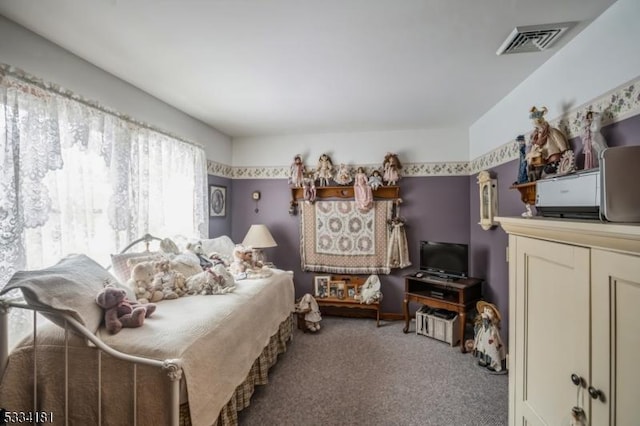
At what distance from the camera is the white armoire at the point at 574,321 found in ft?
2.48

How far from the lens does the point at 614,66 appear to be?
1.39 metres

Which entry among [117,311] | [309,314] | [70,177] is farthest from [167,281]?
[309,314]

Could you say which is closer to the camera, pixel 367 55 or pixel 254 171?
pixel 367 55

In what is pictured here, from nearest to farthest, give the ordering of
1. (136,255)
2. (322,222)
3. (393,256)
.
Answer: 1. (136,255)
2. (393,256)
3. (322,222)

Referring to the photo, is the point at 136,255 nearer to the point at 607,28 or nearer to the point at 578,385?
the point at 578,385

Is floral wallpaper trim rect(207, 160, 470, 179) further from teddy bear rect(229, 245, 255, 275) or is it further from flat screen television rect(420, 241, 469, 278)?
teddy bear rect(229, 245, 255, 275)

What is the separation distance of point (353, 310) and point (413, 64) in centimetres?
293

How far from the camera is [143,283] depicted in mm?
1964

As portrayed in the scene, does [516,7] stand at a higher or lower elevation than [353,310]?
higher

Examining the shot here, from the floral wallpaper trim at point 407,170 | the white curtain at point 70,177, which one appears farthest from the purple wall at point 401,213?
the white curtain at point 70,177

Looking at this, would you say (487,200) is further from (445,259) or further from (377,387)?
(377,387)

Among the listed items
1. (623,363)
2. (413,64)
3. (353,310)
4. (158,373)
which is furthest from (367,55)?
(353,310)

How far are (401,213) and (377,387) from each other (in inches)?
82.2

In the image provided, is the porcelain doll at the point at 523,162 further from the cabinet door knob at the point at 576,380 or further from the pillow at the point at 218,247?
the pillow at the point at 218,247
